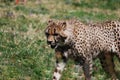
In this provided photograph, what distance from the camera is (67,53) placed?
12641 millimetres

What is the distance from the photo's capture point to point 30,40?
1689 cm

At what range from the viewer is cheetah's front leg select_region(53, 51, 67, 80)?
12.8m

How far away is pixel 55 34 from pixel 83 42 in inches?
36.0

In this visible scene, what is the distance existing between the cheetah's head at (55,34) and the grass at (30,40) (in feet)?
5.83

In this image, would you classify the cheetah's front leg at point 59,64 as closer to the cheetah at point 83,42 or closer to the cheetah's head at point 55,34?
the cheetah at point 83,42

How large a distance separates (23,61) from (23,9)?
32.8ft

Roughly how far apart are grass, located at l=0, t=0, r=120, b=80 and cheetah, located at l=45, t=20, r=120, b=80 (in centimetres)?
97

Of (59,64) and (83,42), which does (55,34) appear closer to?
(83,42)

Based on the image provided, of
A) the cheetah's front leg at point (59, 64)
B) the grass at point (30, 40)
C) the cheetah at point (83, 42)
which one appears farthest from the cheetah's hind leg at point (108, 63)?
the cheetah's front leg at point (59, 64)

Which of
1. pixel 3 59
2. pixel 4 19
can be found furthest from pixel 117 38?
pixel 4 19

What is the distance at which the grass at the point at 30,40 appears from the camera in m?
14.0

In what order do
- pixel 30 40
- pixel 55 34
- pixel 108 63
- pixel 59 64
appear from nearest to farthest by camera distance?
pixel 55 34
pixel 59 64
pixel 108 63
pixel 30 40

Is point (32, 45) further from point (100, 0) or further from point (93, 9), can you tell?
point (100, 0)

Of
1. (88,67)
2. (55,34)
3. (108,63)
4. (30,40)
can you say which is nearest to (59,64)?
(88,67)
